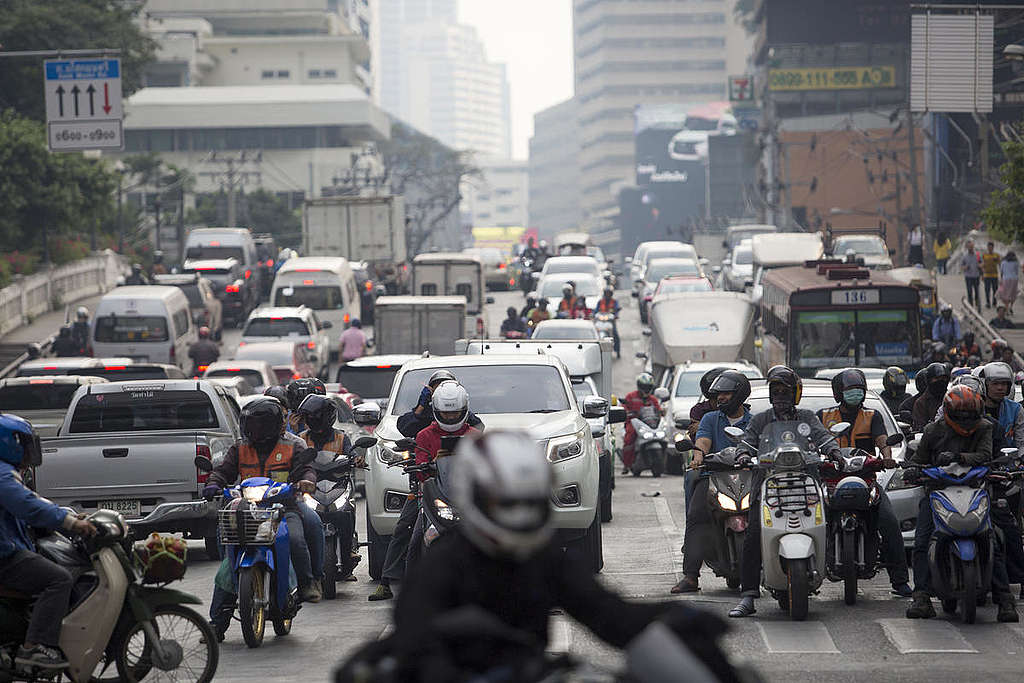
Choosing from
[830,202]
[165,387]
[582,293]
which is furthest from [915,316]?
[830,202]

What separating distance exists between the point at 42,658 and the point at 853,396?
6352 millimetres

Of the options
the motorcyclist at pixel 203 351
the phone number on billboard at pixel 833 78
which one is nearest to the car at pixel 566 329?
the motorcyclist at pixel 203 351

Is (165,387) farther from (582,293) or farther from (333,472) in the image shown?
(582,293)

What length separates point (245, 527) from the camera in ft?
34.4

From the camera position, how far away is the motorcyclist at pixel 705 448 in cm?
1221

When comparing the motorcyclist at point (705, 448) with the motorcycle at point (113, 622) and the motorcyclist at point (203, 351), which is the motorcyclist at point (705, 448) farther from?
the motorcyclist at point (203, 351)

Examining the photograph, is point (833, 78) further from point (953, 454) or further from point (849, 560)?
point (953, 454)

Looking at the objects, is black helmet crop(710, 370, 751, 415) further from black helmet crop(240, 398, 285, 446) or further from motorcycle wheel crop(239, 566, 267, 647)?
motorcycle wheel crop(239, 566, 267, 647)

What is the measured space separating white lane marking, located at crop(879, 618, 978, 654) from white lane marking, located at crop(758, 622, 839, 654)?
409mm

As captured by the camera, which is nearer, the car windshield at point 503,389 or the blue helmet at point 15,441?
the blue helmet at point 15,441

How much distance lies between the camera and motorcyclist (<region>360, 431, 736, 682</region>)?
361 centimetres

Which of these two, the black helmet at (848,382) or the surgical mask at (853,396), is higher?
the black helmet at (848,382)

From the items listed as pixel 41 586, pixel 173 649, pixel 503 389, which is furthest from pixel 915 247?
pixel 41 586

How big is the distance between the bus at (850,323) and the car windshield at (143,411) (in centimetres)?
1374
